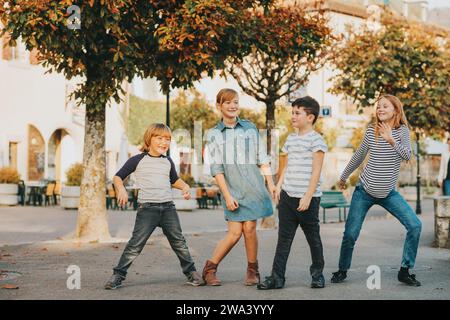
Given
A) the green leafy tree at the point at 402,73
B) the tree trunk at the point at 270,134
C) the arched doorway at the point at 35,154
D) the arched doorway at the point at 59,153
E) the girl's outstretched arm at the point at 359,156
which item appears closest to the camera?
the girl's outstretched arm at the point at 359,156

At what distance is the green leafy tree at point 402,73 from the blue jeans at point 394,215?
12524 millimetres

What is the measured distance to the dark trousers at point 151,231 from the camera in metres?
7.41

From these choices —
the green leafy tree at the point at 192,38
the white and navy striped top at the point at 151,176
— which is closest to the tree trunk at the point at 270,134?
the green leafy tree at the point at 192,38

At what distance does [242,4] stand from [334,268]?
5.51m

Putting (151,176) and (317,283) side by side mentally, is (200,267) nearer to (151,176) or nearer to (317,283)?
(151,176)

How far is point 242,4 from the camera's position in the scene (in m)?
13.1

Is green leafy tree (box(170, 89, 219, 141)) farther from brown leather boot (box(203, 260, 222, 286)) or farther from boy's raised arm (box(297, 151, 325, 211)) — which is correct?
boy's raised arm (box(297, 151, 325, 211))

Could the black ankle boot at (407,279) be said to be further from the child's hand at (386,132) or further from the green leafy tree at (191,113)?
the green leafy tree at (191,113)

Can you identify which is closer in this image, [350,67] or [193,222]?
[193,222]

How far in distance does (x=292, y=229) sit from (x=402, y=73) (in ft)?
45.3

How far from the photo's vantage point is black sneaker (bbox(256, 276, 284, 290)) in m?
7.17

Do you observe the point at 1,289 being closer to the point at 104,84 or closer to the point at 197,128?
the point at 104,84

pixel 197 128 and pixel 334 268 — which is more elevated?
pixel 197 128

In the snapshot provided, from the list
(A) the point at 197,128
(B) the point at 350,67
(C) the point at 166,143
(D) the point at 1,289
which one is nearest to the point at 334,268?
(C) the point at 166,143
